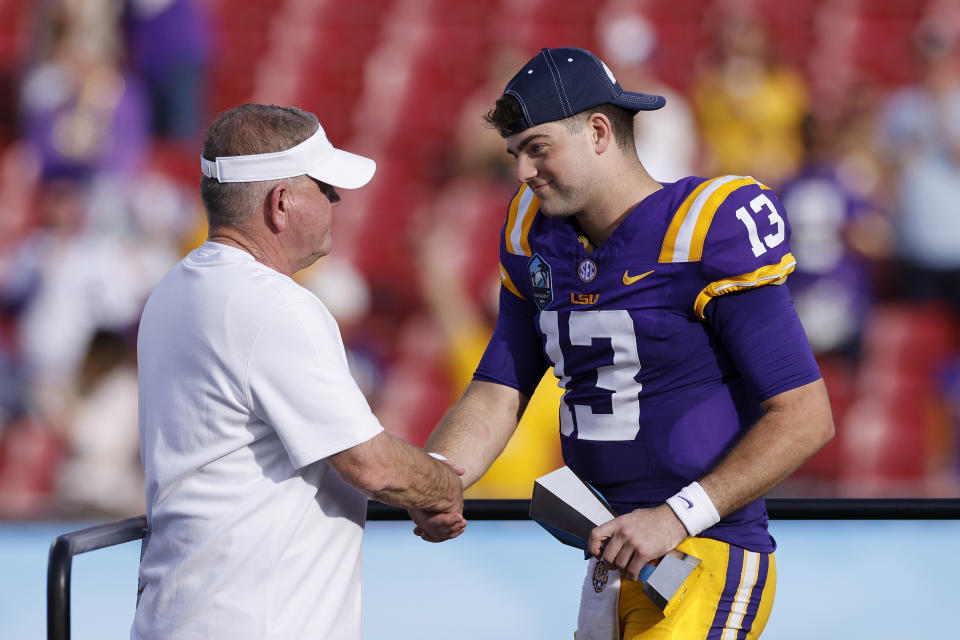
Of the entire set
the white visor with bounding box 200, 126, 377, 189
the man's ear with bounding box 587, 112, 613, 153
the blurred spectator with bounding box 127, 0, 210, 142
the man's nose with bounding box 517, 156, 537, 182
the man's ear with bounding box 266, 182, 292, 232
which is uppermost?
the blurred spectator with bounding box 127, 0, 210, 142

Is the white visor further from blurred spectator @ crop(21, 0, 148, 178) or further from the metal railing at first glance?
blurred spectator @ crop(21, 0, 148, 178)

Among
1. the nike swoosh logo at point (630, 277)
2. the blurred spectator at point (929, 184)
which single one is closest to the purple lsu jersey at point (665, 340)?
the nike swoosh logo at point (630, 277)

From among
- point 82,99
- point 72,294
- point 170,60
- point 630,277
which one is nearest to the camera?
point 630,277

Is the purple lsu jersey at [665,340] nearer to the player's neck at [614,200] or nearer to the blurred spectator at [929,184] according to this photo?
the player's neck at [614,200]

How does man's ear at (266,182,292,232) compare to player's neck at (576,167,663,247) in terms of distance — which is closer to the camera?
man's ear at (266,182,292,232)

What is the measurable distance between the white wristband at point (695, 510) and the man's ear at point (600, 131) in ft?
2.00

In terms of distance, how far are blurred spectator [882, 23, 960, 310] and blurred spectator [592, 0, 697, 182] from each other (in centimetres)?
110

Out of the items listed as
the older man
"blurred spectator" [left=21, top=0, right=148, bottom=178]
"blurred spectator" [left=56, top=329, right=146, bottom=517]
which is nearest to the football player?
the older man

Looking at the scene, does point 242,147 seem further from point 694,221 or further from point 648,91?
point 648,91

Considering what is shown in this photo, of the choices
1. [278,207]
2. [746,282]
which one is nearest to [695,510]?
[746,282]

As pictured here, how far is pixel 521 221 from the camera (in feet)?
6.78

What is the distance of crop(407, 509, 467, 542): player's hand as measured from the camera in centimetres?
181

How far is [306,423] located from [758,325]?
0.71 m

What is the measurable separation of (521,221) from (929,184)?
14.7 ft
